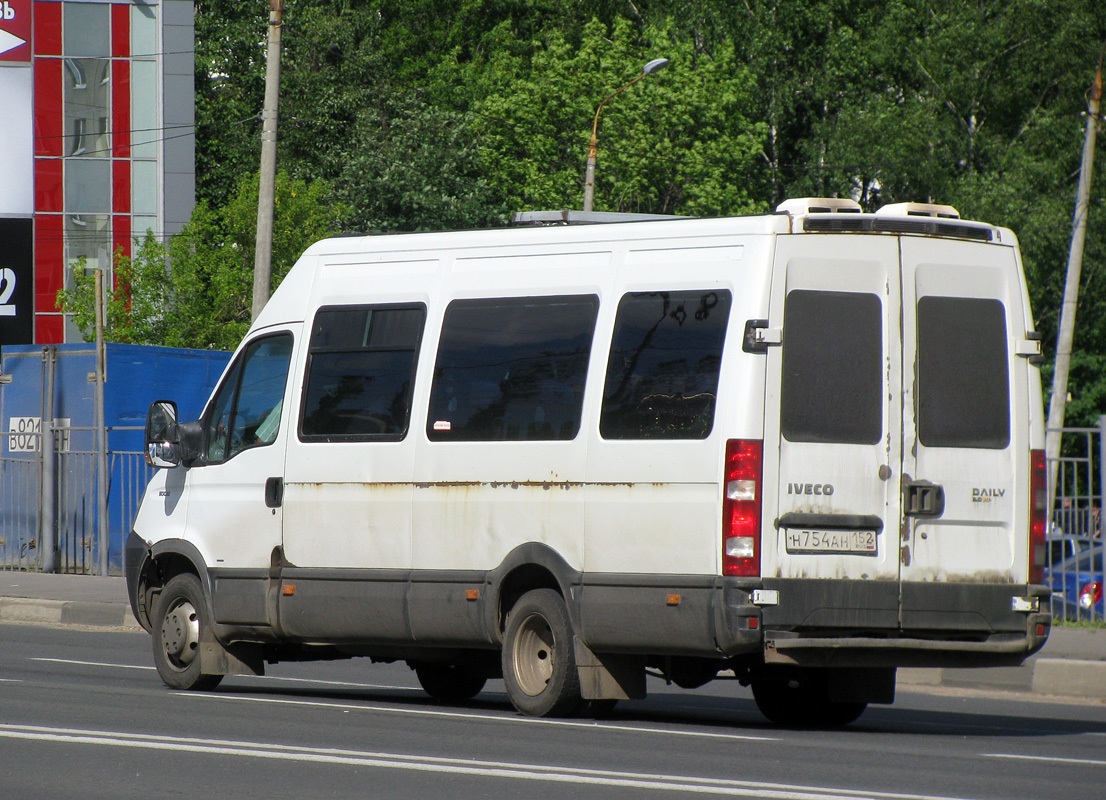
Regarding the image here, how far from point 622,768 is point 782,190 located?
4291cm

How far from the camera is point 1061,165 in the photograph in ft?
133

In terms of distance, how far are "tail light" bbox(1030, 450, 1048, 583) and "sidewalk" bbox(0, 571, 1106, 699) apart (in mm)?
2861

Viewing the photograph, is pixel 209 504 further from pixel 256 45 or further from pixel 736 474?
pixel 256 45

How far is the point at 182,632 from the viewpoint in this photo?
11039 millimetres

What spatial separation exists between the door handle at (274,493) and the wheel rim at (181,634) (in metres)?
0.87

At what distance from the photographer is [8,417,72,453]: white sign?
22453mm

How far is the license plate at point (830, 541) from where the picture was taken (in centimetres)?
869

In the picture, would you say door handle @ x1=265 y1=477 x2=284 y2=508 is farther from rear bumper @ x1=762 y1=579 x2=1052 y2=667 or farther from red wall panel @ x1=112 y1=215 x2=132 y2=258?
red wall panel @ x1=112 y1=215 x2=132 y2=258

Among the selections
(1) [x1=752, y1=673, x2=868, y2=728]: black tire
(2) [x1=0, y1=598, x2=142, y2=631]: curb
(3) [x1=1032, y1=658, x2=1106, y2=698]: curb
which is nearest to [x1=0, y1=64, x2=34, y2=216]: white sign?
(2) [x1=0, y1=598, x2=142, y2=631]: curb

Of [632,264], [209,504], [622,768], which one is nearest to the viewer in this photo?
[622,768]

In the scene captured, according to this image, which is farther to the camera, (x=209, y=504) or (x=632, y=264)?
(x=209, y=504)

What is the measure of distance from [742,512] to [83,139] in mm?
41644


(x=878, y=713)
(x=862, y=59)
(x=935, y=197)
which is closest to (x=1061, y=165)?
(x=935, y=197)

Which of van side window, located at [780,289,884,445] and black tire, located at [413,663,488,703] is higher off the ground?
van side window, located at [780,289,884,445]
